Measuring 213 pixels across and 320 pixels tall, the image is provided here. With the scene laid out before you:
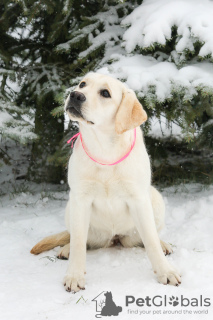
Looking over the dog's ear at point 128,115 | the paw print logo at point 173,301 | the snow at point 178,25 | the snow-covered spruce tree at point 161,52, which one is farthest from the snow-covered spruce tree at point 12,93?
the paw print logo at point 173,301

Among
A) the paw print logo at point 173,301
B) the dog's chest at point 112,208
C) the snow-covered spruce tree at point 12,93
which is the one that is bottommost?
the paw print logo at point 173,301

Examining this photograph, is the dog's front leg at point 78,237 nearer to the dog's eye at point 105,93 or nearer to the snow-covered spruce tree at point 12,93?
the dog's eye at point 105,93

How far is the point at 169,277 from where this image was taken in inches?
98.3

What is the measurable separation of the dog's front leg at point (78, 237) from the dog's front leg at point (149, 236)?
1.17ft

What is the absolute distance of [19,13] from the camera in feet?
15.2

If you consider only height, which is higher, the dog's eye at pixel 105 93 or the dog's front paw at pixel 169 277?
the dog's eye at pixel 105 93

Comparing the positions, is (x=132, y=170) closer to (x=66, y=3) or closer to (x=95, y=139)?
(x=95, y=139)

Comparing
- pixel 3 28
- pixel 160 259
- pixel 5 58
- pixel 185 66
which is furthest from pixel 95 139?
pixel 3 28

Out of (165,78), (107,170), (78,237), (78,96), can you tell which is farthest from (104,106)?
(165,78)

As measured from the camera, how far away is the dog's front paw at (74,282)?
244cm

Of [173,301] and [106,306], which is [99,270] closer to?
[106,306]

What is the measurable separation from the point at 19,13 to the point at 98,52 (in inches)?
53.3

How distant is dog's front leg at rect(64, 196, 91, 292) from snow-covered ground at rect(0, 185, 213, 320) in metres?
0.11

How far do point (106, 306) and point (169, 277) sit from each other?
0.54 metres
